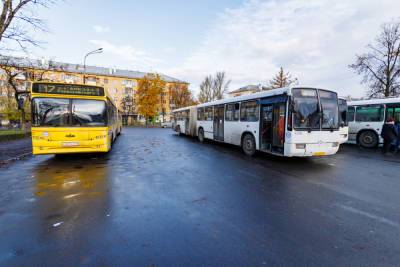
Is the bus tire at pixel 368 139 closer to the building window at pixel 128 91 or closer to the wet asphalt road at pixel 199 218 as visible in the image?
the wet asphalt road at pixel 199 218

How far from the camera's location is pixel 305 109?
7.15 m

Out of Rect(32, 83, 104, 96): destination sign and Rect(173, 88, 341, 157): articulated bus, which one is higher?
Rect(32, 83, 104, 96): destination sign

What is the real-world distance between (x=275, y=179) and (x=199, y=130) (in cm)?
1039

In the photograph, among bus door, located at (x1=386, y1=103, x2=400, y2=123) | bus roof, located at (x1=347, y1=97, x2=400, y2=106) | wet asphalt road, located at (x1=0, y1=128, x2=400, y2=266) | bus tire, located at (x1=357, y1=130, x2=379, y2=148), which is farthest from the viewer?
bus tire, located at (x1=357, y1=130, x2=379, y2=148)

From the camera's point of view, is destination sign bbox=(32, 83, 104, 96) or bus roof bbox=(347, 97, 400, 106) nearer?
destination sign bbox=(32, 83, 104, 96)

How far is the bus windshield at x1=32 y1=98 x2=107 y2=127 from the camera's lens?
23.7 feet

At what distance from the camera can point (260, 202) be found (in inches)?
159

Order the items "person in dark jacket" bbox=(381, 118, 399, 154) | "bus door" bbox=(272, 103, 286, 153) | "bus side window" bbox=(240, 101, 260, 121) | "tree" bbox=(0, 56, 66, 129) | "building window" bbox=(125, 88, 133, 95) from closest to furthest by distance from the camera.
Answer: "bus door" bbox=(272, 103, 286, 153)
"bus side window" bbox=(240, 101, 260, 121)
"person in dark jacket" bbox=(381, 118, 399, 154)
"tree" bbox=(0, 56, 66, 129)
"building window" bbox=(125, 88, 133, 95)

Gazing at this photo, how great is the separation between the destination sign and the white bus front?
7783 mm

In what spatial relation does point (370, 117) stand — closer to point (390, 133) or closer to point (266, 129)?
point (390, 133)

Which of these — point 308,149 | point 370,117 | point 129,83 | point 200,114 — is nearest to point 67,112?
point 308,149

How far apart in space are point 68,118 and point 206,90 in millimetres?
48592

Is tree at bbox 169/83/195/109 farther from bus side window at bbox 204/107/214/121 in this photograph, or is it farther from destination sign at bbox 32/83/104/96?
destination sign at bbox 32/83/104/96

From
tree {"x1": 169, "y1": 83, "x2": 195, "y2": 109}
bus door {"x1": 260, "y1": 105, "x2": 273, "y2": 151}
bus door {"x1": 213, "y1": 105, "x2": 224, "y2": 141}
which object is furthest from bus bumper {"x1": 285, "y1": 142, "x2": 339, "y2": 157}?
tree {"x1": 169, "y1": 83, "x2": 195, "y2": 109}
